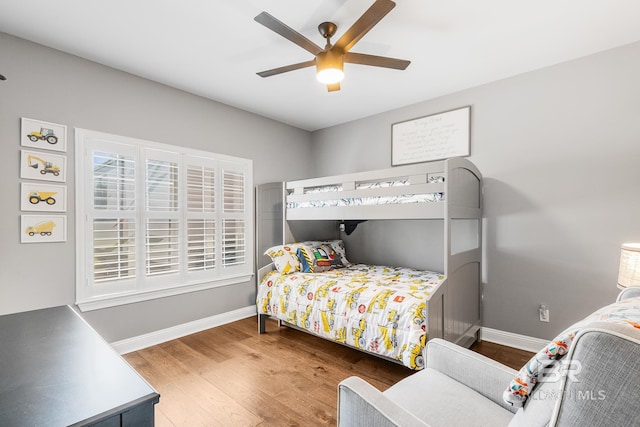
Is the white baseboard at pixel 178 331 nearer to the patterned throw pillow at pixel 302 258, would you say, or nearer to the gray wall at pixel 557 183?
the patterned throw pillow at pixel 302 258

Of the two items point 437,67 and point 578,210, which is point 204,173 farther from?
point 578,210

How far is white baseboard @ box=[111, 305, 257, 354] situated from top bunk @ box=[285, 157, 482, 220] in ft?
4.50

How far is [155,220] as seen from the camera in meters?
2.87

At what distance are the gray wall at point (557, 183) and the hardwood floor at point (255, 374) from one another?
1.89 feet

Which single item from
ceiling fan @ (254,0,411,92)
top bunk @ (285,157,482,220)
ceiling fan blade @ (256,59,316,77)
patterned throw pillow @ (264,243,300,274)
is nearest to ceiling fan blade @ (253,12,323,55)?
ceiling fan @ (254,0,411,92)

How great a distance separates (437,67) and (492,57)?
1.38 ft

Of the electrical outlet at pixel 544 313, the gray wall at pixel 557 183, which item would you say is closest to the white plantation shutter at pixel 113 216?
the gray wall at pixel 557 183

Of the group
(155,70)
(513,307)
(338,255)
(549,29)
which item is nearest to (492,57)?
(549,29)

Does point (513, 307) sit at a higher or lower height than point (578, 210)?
lower

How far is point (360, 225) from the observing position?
3.96m

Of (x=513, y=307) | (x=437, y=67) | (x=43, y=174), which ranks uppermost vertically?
(x=437, y=67)

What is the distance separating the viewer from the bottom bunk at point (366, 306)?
6.86 ft

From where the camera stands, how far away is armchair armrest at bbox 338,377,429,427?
3.10 ft

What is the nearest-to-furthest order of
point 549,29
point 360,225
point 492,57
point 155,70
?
point 549,29 < point 492,57 < point 155,70 < point 360,225
